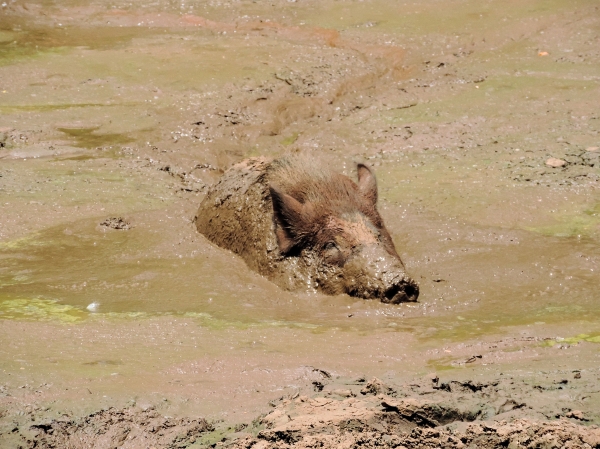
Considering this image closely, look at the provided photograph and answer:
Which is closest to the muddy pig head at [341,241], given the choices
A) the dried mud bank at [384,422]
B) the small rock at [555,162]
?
the dried mud bank at [384,422]

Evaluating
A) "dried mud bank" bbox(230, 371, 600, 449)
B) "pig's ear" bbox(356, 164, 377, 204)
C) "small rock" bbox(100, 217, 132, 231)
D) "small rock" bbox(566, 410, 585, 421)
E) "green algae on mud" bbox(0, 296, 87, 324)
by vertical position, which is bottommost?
"green algae on mud" bbox(0, 296, 87, 324)

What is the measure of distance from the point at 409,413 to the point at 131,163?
289 inches

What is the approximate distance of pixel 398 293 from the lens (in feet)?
24.9

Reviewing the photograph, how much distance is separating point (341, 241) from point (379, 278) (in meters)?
0.61

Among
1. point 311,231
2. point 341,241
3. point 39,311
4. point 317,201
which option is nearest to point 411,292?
point 341,241

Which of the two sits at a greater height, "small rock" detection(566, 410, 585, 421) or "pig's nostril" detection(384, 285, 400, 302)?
"small rock" detection(566, 410, 585, 421)

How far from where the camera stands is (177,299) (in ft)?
25.1

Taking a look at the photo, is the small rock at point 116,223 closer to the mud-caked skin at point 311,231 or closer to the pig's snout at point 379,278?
the mud-caked skin at point 311,231

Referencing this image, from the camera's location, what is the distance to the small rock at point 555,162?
34.7 ft

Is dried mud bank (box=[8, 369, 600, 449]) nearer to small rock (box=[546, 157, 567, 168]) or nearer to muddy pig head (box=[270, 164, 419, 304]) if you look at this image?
muddy pig head (box=[270, 164, 419, 304])

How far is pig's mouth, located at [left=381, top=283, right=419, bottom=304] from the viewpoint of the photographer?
7598 mm

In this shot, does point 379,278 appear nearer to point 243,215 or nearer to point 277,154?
point 243,215

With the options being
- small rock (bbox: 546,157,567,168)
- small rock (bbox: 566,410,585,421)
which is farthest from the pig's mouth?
small rock (bbox: 546,157,567,168)

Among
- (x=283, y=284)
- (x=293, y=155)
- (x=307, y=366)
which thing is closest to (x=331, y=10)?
(x=293, y=155)
